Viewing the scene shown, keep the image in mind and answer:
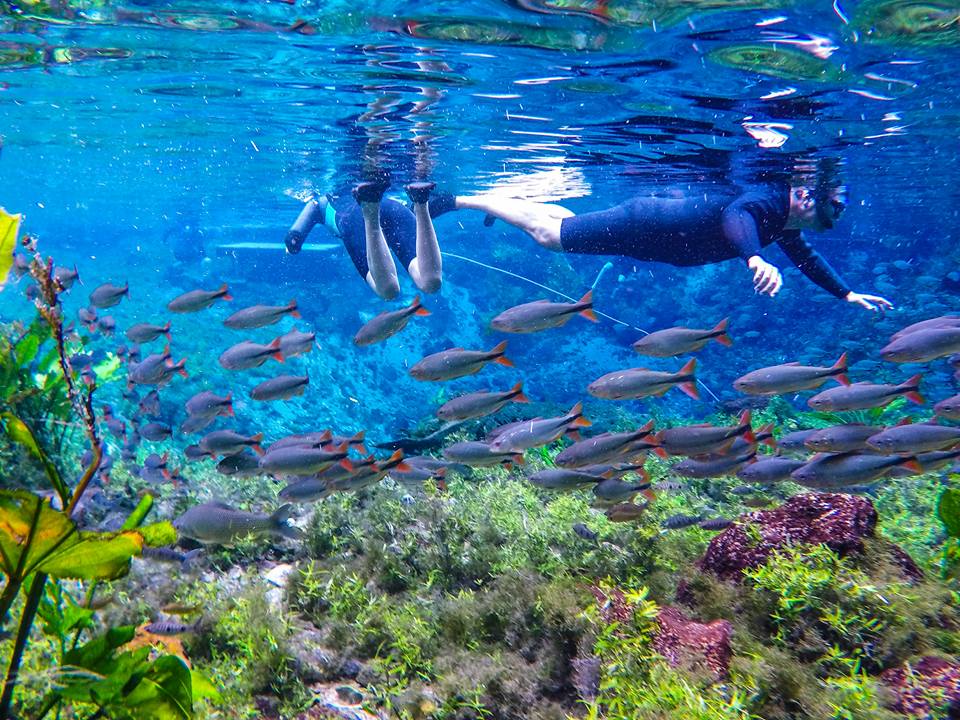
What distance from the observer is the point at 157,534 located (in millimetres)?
2676

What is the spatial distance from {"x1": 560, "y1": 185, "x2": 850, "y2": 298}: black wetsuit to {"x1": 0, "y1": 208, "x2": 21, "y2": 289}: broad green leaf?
9.49m

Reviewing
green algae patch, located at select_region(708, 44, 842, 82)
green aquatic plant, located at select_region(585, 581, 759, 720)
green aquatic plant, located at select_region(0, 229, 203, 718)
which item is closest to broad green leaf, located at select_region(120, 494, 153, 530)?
green aquatic plant, located at select_region(0, 229, 203, 718)

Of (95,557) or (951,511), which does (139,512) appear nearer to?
(95,557)

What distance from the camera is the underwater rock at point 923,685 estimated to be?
9.67 ft

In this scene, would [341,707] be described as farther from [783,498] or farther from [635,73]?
[635,73]

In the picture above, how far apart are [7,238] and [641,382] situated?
5060 millimetres

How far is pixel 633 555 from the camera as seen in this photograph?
16.6 ft

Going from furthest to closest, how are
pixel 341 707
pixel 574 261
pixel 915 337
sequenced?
pixel 574 261 → pixel 915 337 → pixel 341 707

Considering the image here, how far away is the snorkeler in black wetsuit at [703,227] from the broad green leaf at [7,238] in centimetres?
854

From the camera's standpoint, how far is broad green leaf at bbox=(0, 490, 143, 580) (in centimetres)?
217

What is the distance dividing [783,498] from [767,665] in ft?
17.0

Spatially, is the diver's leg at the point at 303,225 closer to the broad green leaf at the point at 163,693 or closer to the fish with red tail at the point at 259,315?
the fish with red tail at the point at 259,315

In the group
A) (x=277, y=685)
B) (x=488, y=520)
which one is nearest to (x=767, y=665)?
(x=488, y=520)

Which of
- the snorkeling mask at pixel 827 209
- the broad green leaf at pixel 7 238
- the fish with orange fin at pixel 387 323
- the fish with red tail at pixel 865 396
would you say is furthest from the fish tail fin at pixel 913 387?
the broad green leaf at pixel 7 238
